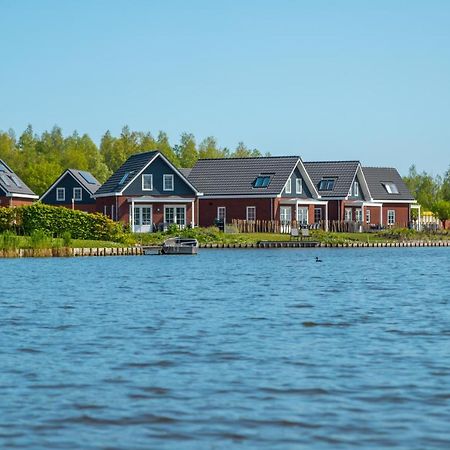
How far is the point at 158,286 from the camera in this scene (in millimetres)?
34125

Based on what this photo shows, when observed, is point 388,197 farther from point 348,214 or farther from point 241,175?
point 241,175

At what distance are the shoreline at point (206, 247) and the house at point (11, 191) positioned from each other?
2542 cm

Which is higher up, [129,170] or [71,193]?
[129,170]

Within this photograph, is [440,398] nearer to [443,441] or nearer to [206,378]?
[443,441]

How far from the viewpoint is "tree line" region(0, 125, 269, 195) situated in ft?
470

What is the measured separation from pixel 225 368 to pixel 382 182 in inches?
3292

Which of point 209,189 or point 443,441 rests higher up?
point 209,189

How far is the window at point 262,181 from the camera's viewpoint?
81.4 metres

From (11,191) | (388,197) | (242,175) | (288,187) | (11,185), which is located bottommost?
(388,197)

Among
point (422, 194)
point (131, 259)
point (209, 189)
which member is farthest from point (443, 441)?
point (422, 194)

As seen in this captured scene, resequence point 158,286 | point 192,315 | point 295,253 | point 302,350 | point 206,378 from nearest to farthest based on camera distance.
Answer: point 206,378 → point 302,350 → point 192,315 → point 158,286 → point 295,253

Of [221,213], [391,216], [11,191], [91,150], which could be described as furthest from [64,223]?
[91,150]

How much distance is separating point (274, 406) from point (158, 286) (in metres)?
21.6

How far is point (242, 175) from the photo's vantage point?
273ft
